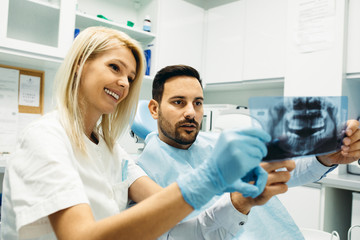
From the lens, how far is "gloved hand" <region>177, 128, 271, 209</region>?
649 millimetres

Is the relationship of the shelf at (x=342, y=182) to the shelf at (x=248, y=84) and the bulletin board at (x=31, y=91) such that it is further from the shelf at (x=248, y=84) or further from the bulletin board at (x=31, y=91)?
the bulletin board at (x=31, y=91)

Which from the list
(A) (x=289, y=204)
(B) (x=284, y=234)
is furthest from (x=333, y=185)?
(B) (x=284, y=234)

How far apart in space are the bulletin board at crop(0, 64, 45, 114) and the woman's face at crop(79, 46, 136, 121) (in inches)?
63.5

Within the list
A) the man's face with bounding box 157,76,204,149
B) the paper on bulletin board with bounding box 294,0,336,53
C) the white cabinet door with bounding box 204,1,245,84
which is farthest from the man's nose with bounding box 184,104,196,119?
the white cabinet door with bounding box 204,1,245,84

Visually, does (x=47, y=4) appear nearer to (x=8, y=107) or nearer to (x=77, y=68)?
(x=8, y=107)

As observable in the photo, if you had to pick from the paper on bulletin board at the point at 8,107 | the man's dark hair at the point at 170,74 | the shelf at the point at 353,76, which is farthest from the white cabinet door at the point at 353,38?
the paper on bulletin board at the point at 8,107

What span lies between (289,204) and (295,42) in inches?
48.6

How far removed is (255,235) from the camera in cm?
117

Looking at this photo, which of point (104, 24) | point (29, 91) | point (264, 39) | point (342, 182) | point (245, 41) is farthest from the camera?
point (245, 41)

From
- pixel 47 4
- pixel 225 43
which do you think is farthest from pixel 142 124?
pixel 225 43

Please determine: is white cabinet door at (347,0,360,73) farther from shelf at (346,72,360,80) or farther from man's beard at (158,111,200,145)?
man's beard at (158,111,200,145)

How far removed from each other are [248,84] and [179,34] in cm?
87

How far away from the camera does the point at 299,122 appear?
2.58ft

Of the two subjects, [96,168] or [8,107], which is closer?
[96,168]
